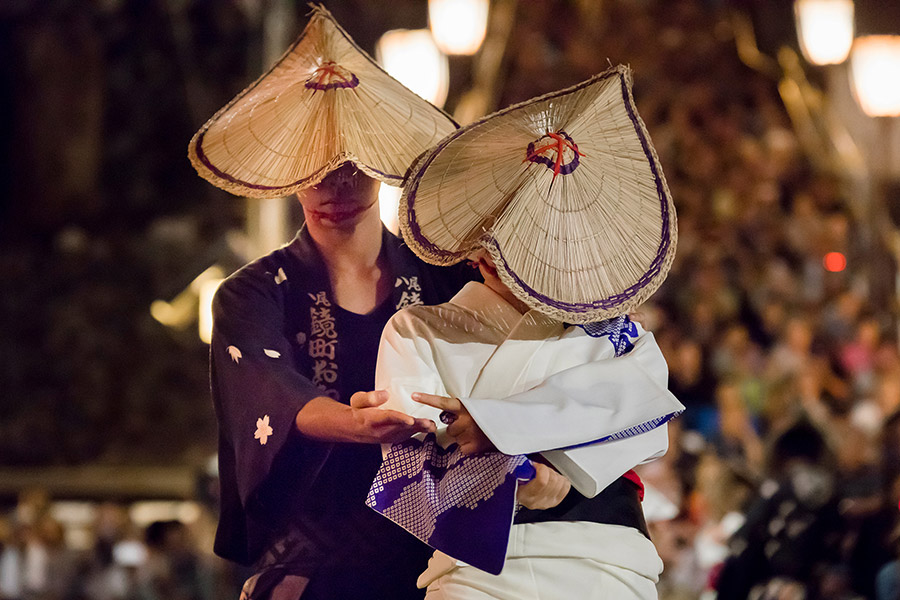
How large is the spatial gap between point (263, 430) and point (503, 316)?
25.9 inches

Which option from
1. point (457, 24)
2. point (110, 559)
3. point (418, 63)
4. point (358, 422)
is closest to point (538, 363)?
point (358, 422)

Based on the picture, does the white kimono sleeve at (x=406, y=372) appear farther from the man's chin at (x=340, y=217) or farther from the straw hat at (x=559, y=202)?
the man's chin at (x=340, y=217)

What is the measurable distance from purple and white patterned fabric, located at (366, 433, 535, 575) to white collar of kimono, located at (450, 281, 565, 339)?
0.28m

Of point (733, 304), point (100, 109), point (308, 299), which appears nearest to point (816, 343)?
point (733, 304)

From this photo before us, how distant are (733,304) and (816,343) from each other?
1.92ft

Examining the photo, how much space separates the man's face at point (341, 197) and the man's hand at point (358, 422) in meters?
0.49

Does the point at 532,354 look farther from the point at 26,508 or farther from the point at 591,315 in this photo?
the point at 26,508

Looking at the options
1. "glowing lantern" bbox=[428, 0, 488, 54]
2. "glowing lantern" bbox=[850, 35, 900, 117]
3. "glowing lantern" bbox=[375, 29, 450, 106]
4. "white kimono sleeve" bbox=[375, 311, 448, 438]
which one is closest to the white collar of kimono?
"white kimono sleeve" bbox=[375, 311, 448, 438]

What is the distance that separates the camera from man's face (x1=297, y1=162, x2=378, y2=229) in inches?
105

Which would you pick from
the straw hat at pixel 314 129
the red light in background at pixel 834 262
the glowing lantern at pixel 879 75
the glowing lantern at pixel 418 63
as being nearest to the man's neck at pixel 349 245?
the straw hat at pixel 314 129

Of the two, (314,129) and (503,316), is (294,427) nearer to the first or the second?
(503,316)

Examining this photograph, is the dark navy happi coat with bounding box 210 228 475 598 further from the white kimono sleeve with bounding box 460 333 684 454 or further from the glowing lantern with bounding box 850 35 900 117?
the glowing lantern with bounding box 850 35 900 117

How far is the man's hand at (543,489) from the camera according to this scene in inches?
81.7

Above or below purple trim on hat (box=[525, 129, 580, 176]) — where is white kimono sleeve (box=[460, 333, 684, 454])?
below
